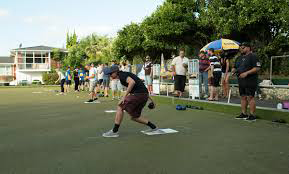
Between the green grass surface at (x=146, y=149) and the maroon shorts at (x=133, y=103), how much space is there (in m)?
0.50

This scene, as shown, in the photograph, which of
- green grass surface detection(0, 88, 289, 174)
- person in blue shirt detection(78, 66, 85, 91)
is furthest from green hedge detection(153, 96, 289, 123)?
person in blue shirt detection(78, 66, 85, 91)

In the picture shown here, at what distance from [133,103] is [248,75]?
127 inches

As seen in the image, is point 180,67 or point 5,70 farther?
point 5,70

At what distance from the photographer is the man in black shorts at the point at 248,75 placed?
702cm

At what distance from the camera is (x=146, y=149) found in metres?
4.67

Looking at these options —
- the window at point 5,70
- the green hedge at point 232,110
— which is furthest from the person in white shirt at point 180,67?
the window at point 5,70

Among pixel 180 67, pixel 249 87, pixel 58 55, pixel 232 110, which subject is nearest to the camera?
pixel 249 87

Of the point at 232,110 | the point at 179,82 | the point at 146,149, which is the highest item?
the point at 179,82

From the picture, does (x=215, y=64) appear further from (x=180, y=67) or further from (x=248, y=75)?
(x=248, y=75)

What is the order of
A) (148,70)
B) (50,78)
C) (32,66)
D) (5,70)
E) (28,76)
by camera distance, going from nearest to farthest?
(148,70), (50,78), (32,66), (28,76), (5,70)

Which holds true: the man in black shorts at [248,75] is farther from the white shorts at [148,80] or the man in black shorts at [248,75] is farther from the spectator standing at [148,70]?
the white shorts at [148,80]

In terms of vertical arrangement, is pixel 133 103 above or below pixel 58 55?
below

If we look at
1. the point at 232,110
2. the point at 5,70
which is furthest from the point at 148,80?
the point at 5,70

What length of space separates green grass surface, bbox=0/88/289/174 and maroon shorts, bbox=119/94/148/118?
0.50 meters
